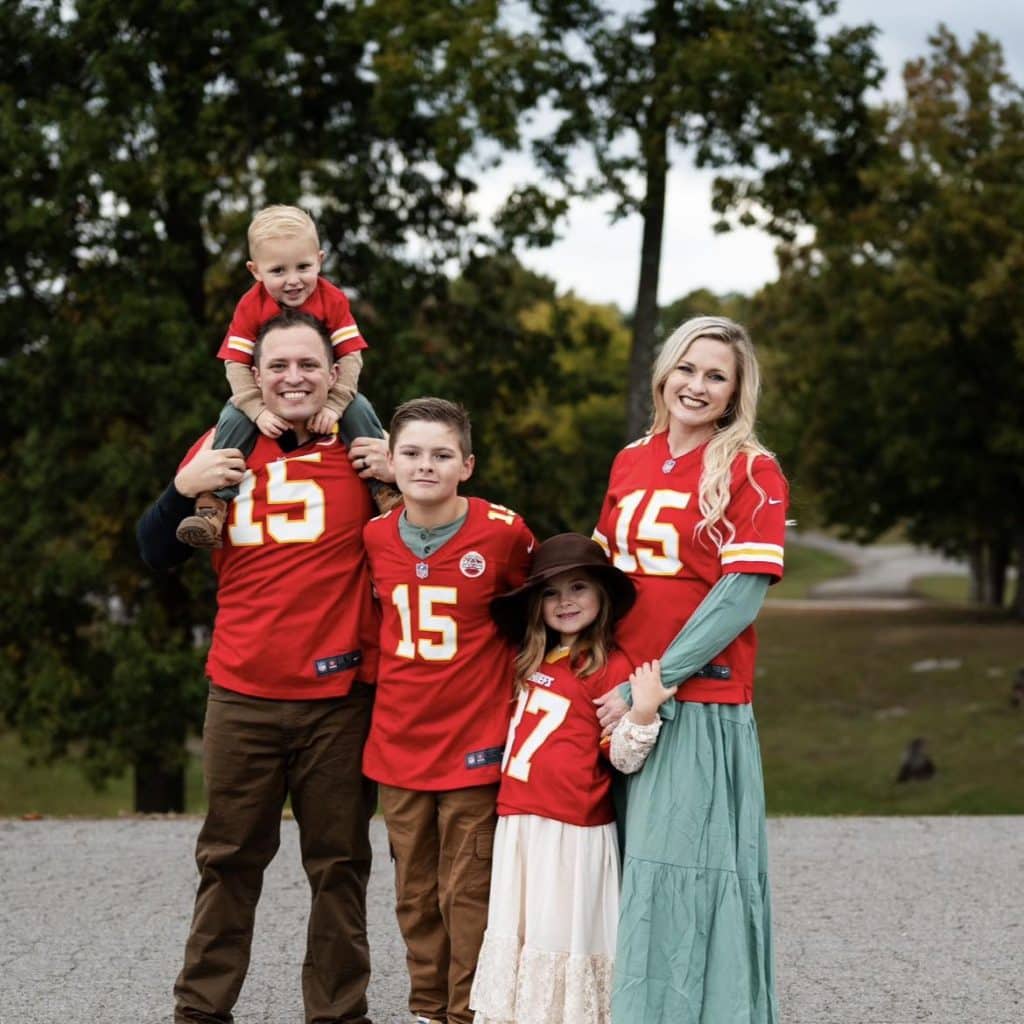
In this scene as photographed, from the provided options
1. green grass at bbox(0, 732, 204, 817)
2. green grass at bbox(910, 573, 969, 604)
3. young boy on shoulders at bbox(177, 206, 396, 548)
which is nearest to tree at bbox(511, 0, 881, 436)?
green grass at bbox(0, 732, 204, 817)

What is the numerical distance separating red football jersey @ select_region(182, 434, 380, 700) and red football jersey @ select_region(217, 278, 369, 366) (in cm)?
30

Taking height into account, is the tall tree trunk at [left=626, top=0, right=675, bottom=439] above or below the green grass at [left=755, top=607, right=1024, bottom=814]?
above

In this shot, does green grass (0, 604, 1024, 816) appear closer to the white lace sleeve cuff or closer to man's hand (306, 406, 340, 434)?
man's hand (306, 406, 340, 434)

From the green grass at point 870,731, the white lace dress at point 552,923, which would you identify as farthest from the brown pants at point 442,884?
the green grass at point 870,731

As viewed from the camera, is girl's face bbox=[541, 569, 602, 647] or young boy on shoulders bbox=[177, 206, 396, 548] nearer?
girl's face bbox=[541, 569, 602, 647]

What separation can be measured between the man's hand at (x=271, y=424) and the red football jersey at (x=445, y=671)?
50 cm

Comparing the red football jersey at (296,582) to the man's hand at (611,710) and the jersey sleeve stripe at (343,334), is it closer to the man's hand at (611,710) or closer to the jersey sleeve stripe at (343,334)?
the jersey sleeve stripe at (343,334)

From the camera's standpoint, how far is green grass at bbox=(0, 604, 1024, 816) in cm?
1556

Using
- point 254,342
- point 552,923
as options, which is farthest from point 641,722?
point 254,342

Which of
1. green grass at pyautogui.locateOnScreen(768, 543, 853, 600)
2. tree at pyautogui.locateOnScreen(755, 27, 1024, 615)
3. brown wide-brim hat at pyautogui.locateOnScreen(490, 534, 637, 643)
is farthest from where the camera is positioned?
green grass at pyautogui.locateOnScreen(768, 543, 853, 600)

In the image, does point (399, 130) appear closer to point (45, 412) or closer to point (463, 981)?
point (45, 412)

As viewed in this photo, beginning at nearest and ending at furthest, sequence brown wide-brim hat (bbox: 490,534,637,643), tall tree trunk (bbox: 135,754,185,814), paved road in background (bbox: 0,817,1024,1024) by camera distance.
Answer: brown wide-brim hat (bbox: 490,534,637,643)
paved road in background (bbox: 0,817,1024,1024)
tall tree trunk (bbox: 135,754,185,814)

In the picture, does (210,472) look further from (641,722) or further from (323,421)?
(641,722)

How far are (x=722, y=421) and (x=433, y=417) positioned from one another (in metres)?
0.80
